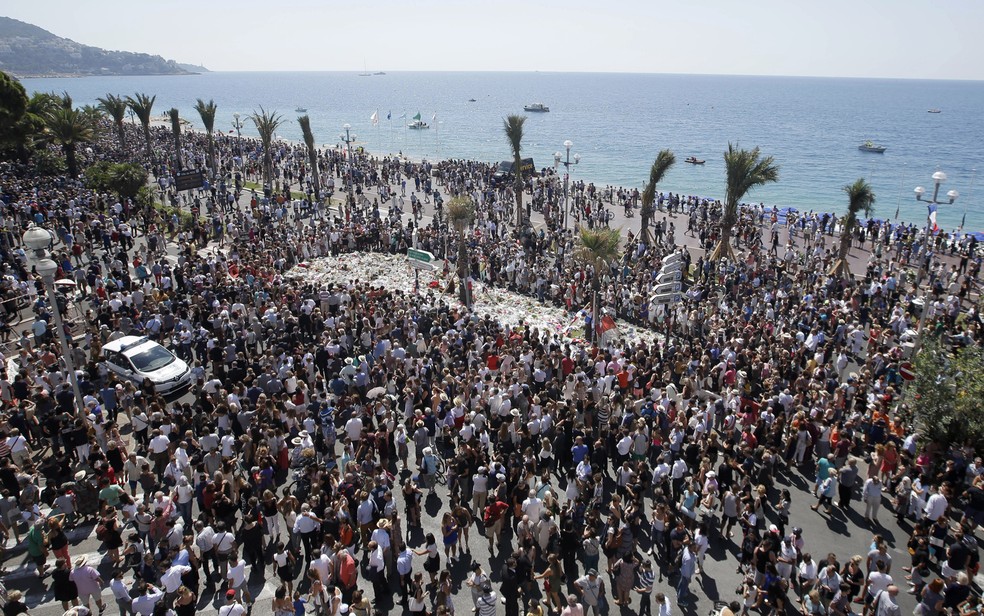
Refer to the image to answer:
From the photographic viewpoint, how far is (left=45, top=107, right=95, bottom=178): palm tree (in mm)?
39844

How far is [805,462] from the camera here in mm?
13406

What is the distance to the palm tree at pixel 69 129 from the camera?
131ft

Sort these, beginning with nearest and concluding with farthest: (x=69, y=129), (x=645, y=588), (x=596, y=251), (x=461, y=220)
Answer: (x=645, y=588) → (x=596, y=251) → (x=461, y=220) → (x=69, y=129)

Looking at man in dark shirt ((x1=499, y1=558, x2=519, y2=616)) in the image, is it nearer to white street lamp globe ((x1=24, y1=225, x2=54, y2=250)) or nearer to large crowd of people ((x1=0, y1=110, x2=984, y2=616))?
large crowd of people ((x1=0, y1=110, x2=984, y2=616))

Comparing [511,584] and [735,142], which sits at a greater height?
[735,142]

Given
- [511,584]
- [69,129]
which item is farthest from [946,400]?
[69,129]

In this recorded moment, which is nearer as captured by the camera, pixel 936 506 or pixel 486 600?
pixel 486 600

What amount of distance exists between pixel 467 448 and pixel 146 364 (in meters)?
9.46

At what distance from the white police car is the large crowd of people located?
0.39 m

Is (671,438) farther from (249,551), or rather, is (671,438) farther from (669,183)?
(669,183)

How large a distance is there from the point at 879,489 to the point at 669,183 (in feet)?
206

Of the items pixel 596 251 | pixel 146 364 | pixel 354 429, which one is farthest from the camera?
pixel 596 251

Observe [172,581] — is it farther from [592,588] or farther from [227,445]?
[592,588]

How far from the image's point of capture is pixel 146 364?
52.2ft
